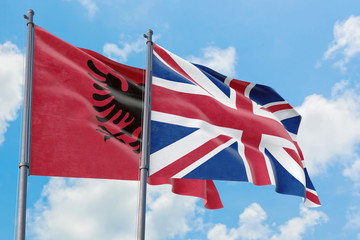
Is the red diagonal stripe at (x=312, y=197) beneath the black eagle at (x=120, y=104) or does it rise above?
beneath

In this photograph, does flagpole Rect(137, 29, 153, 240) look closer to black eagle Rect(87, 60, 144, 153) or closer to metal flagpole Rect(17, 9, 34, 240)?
black eagle Rect(87, 60, 144, 153)

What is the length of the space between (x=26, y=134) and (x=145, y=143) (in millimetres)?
2490

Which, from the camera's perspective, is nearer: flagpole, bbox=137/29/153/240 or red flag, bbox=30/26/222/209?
flagpole, bbox=137/29/153/240

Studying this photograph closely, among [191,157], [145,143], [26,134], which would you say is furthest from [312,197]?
[26,134]

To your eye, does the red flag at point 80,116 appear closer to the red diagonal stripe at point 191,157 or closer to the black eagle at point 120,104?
the black eagle at point 120,104

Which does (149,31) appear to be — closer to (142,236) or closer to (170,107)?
(170,107)

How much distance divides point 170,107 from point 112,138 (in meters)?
1.72

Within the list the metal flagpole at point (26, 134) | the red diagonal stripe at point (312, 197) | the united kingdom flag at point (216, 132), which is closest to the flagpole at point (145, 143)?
the united kingdom flag at point (216, 132)

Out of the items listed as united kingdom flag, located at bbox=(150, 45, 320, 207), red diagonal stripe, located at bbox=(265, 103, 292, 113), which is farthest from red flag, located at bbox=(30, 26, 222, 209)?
red diagonal stripe, located at bbox=(265, 103, 292, 113)

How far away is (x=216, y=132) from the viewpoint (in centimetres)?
1436

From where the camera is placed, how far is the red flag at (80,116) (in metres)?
12.3

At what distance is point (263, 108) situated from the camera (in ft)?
52.4

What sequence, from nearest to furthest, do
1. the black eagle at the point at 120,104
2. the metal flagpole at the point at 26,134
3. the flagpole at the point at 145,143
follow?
the metal flagpole at the point at 26,134 → the flagpole at the point at 145,143 → the black eagle at the point at 120,104

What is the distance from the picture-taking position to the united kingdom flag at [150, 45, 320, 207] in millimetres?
13453
